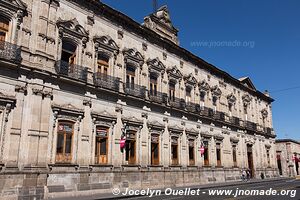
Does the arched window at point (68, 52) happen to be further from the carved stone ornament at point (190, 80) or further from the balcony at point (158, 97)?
the carved stone ornament at point (190, 80)

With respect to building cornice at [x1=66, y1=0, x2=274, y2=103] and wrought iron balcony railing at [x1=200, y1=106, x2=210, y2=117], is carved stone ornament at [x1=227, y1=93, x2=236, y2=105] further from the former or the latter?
wrought iron balcony railing at [x1=200, y1=106, x2=210, y2=117]

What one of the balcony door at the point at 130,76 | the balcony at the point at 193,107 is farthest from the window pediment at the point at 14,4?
the balcony at the point at 193,107

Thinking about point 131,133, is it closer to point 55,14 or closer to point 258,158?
point 55,14

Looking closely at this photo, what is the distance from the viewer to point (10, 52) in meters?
14.3

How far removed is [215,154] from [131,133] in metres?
12.0

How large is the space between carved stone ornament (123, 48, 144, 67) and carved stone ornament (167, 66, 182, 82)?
3590 millimetres

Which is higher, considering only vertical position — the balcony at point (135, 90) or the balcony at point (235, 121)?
the balcony at point (135, 90)

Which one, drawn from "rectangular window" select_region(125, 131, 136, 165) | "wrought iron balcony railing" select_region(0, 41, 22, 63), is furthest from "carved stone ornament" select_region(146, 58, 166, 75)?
"wrought iron balcony railing" select_region(0, 41, 22, 63)

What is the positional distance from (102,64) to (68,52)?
Answer: 8.50ft

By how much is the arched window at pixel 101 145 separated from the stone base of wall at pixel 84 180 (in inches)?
21.9

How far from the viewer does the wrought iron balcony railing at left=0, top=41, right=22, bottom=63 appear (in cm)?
1408

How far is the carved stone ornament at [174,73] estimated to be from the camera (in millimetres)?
25234

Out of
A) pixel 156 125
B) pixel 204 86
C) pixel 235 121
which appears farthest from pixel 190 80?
pixel 235 121

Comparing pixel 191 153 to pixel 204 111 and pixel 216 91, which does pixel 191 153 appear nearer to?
pixel 204 111
